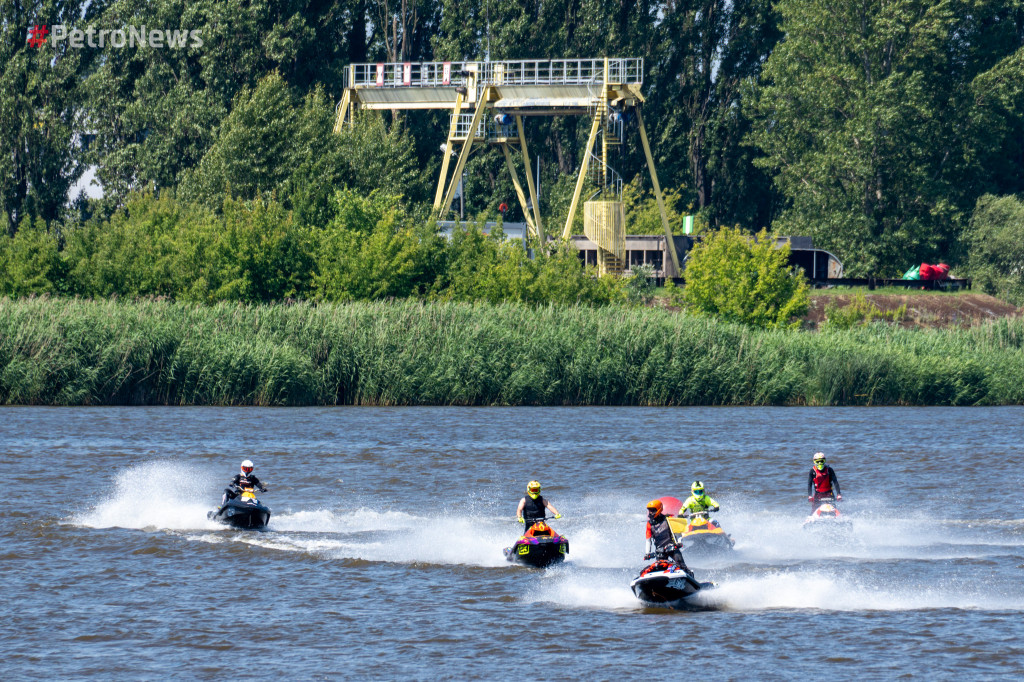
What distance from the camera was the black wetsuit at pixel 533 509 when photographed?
92.6 feet

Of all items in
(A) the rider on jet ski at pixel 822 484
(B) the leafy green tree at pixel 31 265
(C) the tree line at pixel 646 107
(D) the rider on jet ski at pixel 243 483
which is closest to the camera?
(A) the rider on jet ski at pixel 822 484

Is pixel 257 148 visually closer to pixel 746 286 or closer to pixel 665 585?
pixel 746 286

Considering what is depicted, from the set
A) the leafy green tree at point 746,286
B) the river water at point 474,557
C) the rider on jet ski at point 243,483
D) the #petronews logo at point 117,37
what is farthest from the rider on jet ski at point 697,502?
the #petronews logo at point 117,37

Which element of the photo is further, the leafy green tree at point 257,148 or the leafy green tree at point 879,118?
the leafy green tree at point 879,118

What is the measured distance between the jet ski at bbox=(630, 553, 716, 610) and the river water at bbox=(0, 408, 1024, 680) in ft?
0.95

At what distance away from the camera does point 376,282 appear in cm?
7094

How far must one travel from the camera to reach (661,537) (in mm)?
25516

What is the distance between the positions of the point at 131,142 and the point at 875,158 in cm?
5131

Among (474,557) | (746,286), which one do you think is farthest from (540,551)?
(746,286)

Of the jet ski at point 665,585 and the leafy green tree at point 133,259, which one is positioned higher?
the leafy green tree at point 133,259

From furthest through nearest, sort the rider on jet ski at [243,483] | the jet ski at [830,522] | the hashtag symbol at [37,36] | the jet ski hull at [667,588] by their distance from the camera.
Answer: the hashtag symbol at [37,36]
the rider on jet ski at [243,483]
the jet ski at [830,522]
the jet ski hull at [667,588]

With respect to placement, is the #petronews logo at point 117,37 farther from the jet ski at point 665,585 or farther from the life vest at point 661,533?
the jet ski at point 665,585

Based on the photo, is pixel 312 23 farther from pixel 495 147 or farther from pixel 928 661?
pixel 928 661

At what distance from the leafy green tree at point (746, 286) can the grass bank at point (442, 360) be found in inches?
411
